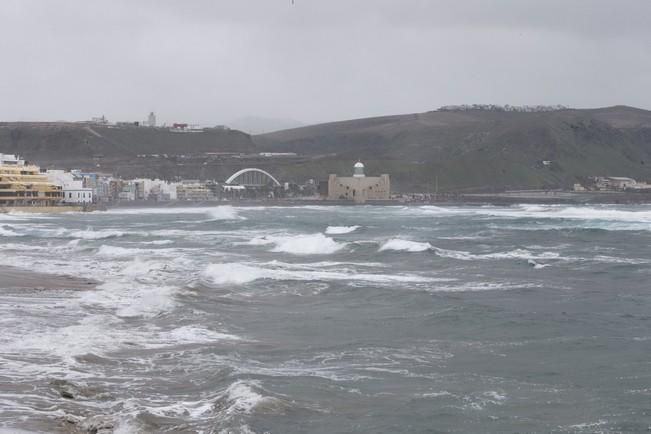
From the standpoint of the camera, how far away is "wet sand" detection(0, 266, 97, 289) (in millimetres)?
26861

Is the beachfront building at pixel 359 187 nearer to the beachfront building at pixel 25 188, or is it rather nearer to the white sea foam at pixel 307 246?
the beachfront building at pixel 25 188

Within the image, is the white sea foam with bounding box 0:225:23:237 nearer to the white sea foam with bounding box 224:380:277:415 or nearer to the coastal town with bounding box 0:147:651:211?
the coastal town with bounding box 0:147:651:211

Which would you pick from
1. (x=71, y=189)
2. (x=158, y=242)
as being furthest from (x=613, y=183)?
(x=158, y=242)

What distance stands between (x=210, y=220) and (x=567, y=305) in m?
49.5

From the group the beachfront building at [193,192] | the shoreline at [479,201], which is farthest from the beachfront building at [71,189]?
the beachfront building at [193,192]

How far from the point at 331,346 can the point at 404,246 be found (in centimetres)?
2281

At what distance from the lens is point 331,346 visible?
740 inches

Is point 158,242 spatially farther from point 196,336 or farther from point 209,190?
point 209,190

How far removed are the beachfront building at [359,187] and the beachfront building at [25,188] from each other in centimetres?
4369

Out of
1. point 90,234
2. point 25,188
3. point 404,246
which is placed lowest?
point 90,234

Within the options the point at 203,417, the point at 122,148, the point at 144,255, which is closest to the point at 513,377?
the point at 203,417

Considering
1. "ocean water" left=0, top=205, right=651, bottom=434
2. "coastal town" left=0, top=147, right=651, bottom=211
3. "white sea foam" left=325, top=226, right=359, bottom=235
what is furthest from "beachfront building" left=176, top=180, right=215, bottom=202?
"ocean water" left=0, top=205, right=651, bottom=434

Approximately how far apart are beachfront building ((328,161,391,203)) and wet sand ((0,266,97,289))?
9613cm

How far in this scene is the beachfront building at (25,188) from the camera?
3371 inches
